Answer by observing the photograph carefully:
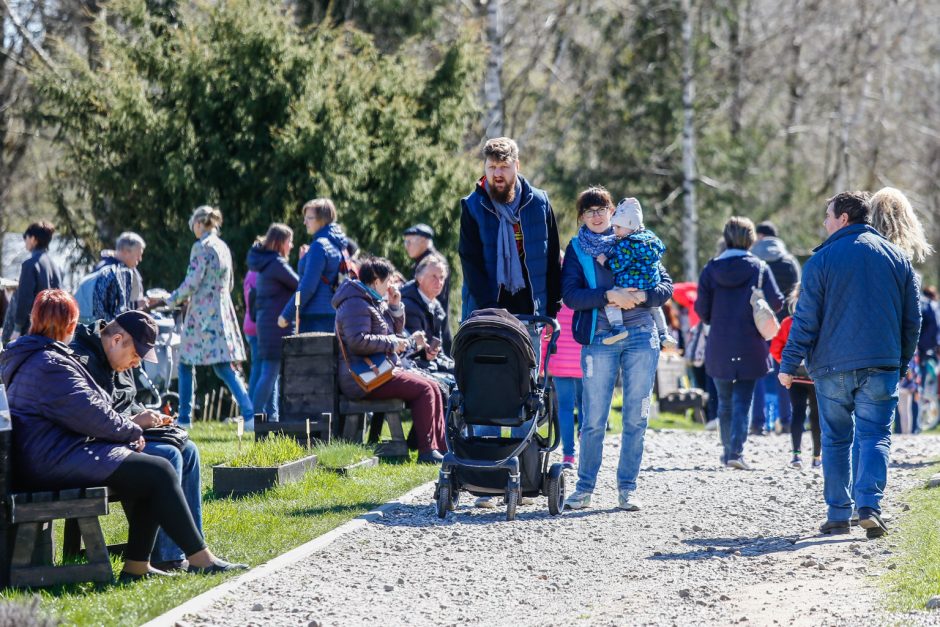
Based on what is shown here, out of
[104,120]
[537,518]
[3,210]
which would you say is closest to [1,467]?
[537,518]

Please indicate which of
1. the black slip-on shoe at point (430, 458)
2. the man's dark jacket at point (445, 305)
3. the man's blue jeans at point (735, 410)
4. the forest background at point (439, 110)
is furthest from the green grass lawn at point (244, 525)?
the forest background at point (439, 110)

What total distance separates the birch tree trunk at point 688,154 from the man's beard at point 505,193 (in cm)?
1977

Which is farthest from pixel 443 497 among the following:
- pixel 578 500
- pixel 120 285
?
pixel 120 285

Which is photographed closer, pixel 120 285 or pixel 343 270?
pixel 120 285

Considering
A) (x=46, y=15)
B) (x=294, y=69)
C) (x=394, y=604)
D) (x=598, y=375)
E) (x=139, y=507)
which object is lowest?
(x=394, y=604)

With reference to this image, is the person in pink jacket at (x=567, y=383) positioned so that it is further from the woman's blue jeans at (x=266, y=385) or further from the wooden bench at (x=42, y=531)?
the wooden bench at (x=42, y=531)

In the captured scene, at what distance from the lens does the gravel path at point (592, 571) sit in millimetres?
6090

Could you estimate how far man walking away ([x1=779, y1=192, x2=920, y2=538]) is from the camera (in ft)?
25.6

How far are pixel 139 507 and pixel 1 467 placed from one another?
74 cm

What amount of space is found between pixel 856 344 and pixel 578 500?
225cm

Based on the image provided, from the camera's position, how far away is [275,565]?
6.97 metres

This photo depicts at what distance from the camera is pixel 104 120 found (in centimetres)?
1709

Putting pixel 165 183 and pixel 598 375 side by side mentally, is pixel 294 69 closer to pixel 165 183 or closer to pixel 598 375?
pixel 165 183

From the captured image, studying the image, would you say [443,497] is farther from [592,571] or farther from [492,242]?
[492,242]
